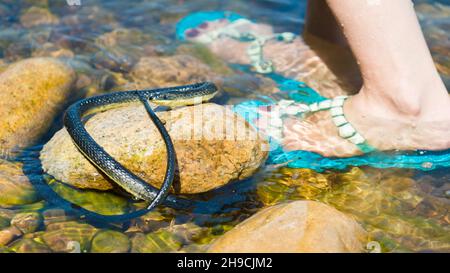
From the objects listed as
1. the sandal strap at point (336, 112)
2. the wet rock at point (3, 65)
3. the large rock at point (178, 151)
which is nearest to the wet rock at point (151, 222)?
the large rock at point (178, 151)

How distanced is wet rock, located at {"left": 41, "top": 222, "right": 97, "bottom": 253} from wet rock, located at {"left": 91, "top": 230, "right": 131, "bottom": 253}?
5 centimetres

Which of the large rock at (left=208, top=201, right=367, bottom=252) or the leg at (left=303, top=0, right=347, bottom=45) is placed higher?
the leg at (left=303, top=0, right=347, bottom=45)

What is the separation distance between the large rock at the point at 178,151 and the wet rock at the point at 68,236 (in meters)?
0.36

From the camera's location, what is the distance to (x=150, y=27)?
233 inches

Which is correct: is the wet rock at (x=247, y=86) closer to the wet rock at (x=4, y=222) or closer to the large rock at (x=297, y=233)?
the large rock at (x=297, y=233)

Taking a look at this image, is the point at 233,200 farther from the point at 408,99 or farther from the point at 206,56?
the point at 206,56

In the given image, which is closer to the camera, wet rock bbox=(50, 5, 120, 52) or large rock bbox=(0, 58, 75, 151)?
large rock bbox=(0, 58, 75, 151)

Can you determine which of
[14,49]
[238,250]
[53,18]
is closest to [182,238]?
[238,250]

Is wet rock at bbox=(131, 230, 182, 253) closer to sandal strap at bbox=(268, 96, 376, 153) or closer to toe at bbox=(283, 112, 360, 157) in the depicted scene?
toe at bbox=(283, 112, 360, 157)

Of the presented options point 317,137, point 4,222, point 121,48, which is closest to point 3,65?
point 121,48

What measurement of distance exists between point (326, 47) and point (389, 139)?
1.58 metres

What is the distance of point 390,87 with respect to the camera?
3.68 metres

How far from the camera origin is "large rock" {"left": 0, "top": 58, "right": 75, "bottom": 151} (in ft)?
12.7

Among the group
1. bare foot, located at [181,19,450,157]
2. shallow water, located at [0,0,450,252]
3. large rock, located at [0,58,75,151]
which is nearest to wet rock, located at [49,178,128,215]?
shallow water, located at [0,0,450,252]
